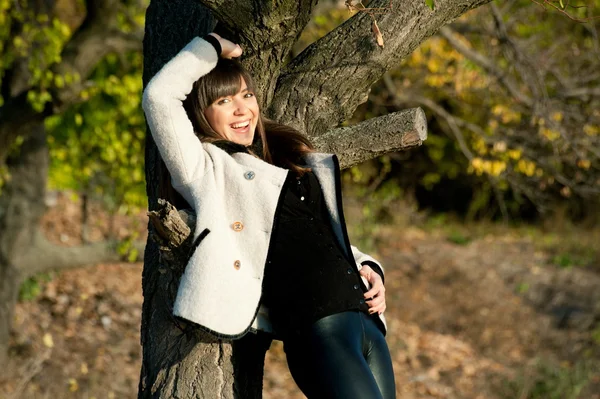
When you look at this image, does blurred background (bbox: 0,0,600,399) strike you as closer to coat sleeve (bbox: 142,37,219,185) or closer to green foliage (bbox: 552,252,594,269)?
green foliage (bbox: 552,252,594,269)

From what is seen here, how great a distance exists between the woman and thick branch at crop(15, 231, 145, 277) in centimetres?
352

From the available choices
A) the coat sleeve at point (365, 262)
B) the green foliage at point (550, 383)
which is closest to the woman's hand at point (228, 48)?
the coat sleeve at point (365, 262)

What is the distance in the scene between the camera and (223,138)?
2.69 m

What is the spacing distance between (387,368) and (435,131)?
32.8ft

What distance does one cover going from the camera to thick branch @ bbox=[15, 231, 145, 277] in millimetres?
6211

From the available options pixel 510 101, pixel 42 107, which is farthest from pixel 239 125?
pixel 510 101

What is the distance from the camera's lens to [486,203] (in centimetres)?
1330

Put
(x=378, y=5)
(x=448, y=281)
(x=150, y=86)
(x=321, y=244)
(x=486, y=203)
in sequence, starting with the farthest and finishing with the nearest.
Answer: (x=486, y=203)
(x=448, y=281)
(x=378, y=5)
(x=321, y=244)
(x=150, y=86)

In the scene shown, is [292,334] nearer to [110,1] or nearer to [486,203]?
[110,1]

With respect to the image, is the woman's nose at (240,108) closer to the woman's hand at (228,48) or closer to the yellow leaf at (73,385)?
the woman's hand at (228,48)

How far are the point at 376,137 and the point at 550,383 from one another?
206 inches

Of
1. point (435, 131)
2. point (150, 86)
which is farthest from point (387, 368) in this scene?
point (435, 131)

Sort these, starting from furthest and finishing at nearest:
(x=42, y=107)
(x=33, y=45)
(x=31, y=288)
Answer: (x=31, y=288)
(x=33, y=45)
(x=42, y=107)

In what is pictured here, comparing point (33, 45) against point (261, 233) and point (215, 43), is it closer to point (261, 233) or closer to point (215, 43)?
point (215, 43)
